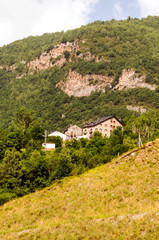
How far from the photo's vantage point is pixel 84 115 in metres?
185

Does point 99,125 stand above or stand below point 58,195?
above

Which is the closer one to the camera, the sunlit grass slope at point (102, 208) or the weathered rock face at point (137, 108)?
the sunlit grass slope at point (102, 208)

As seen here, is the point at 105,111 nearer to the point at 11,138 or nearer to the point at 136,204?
the point at 11,138

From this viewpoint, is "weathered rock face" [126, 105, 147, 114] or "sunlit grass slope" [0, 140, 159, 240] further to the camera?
"weathered rock face" [126, 105, 147, 114]

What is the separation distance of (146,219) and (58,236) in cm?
524

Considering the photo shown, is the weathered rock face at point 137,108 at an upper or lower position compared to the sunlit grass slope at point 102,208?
upper

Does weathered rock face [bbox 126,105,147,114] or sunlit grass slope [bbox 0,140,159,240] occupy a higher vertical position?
weathered rock face [bbox 126,105,147,114]

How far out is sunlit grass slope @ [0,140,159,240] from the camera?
50.7 ft

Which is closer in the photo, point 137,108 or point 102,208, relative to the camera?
point 102,208

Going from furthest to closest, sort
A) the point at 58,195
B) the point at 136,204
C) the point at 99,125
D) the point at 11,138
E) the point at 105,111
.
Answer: the point at 105,111, the point at 99,125, the point at 11,138, the point at 58,195, the point at 136,204

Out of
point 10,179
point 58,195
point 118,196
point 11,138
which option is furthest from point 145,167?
point 11,138

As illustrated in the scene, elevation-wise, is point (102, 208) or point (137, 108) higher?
point (137, 108)

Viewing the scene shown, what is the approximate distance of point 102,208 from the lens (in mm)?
20609

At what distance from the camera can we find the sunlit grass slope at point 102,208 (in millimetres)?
15461
